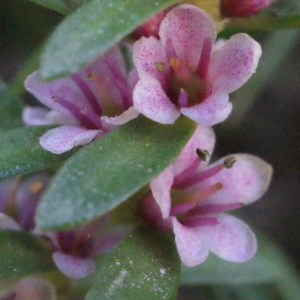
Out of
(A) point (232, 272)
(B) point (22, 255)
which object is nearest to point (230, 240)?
(B) point (22, 255)

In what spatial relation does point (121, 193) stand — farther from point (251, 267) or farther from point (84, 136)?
point (251, 267)

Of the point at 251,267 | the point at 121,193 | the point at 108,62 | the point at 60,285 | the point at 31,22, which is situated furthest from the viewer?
the point at 31,22

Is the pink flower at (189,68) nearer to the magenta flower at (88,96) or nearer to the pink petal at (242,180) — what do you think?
the magenta flower at (88,96)

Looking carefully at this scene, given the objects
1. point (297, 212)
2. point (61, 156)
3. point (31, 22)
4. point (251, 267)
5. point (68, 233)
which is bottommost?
point (297, 212)

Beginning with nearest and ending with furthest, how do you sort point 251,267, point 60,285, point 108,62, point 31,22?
point 108,62 < point 60,285 < point 251,267 < point 31,22

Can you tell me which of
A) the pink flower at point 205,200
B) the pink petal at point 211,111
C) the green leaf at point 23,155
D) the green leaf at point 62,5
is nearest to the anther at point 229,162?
the pink flower at point 205,200

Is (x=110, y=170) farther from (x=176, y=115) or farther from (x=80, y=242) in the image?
(x=80, y=242)

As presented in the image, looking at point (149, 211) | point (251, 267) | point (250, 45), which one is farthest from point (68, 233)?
point (251, 267)
